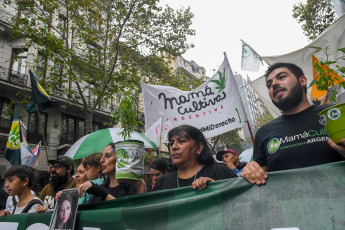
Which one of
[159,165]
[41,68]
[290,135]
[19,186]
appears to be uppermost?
[41,68]

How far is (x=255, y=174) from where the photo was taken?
5.39 ft

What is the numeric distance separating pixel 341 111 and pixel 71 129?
56.5 feet

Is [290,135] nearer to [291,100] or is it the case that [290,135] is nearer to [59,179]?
[291,100]

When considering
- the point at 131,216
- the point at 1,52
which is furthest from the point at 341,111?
the point at 1,52

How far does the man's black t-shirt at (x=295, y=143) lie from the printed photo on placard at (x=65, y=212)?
57.8 inches

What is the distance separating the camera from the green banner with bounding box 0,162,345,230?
145 cm

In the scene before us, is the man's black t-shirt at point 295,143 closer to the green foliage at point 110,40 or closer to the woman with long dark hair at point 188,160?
the woman with long dark hair at point 188,160

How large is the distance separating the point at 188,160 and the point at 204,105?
107 inches

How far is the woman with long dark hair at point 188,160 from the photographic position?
87.9 inches

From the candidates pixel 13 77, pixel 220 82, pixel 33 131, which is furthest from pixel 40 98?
pixel 13 77

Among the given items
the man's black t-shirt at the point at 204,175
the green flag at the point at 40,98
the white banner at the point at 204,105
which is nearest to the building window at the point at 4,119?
the green flag at the point at 40,98

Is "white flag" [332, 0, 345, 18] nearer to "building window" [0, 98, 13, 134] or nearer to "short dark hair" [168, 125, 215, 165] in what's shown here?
"short dark hair" [168, 125, 215, 165]

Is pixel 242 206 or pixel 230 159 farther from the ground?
pixel 230 159

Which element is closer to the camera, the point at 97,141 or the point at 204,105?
the point at 204,105
